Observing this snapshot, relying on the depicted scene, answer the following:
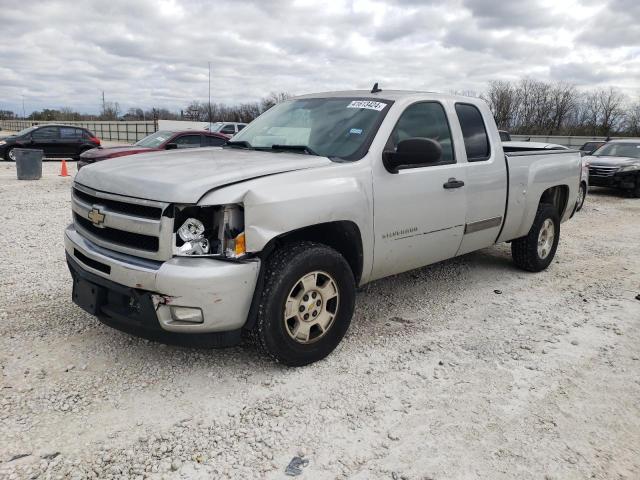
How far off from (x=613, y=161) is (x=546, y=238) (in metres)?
10.3

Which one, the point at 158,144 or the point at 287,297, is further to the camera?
the point at 158,144

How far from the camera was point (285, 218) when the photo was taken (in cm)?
321

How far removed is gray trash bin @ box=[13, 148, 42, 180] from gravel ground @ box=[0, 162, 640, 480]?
1013cm

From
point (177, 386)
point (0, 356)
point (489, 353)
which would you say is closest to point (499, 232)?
point (489, 353)

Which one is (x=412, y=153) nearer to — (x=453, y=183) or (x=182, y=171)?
(x=453, y=183)

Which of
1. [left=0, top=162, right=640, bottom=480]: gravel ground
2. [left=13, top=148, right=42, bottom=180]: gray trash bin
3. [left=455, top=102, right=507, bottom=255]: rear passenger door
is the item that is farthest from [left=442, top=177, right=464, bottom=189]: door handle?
[left=13, top=148, right=42, bottom=180]: gray trash bin

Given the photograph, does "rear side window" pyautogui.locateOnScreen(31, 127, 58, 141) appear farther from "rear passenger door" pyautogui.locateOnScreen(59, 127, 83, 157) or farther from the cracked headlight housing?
the cracked headlight housing

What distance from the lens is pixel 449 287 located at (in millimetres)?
5504

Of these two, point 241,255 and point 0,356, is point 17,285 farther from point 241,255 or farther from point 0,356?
point 241,255

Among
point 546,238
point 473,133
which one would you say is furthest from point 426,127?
point 546,238

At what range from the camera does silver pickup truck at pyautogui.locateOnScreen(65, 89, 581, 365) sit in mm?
3035

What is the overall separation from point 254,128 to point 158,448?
119 inches

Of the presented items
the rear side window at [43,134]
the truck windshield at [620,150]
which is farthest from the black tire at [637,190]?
the rear side window at [43,134]

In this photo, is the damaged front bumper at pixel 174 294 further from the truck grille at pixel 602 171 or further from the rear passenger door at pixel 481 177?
the truck grille at pixel 602 171
